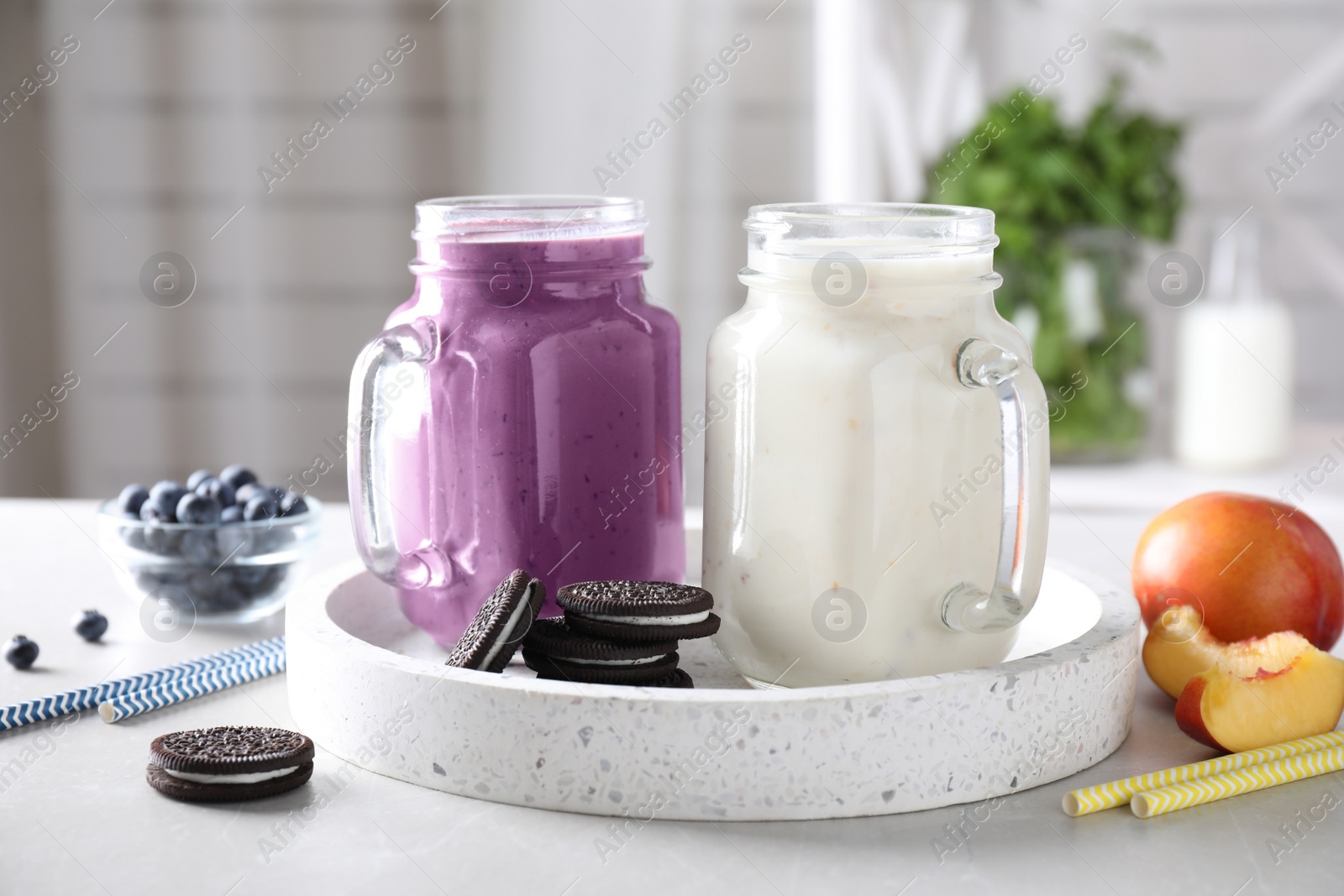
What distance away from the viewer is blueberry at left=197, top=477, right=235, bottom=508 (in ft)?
3.82

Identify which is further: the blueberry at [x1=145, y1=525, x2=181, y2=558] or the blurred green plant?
the blurred green plant

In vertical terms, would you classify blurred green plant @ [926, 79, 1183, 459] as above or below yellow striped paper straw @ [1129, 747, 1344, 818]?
above

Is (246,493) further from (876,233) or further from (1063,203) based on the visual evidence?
(1063,203)

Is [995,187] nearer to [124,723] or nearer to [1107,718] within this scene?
[1107,718]

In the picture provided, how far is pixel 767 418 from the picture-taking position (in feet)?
2.61

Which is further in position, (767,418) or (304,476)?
(304,476)

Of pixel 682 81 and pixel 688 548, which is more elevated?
pixel 682 81

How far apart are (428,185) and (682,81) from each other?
57 centimetres

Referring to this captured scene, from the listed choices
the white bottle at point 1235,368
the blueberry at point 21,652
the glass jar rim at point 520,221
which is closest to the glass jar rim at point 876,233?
the glass jar rim at point 520,221

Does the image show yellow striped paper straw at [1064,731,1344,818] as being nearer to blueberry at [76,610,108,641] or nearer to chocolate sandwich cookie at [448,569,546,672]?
chocolate sandwich cookie at [448,569,546,672]

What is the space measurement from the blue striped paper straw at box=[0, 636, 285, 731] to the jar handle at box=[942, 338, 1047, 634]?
53cm

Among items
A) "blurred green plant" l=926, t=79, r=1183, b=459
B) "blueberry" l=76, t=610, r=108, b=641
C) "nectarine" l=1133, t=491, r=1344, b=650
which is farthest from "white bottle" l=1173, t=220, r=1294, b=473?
"blueberry" l=76, t=610, r=108, b=641

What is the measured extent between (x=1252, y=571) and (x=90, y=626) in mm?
902

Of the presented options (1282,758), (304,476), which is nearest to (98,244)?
(304,476)
